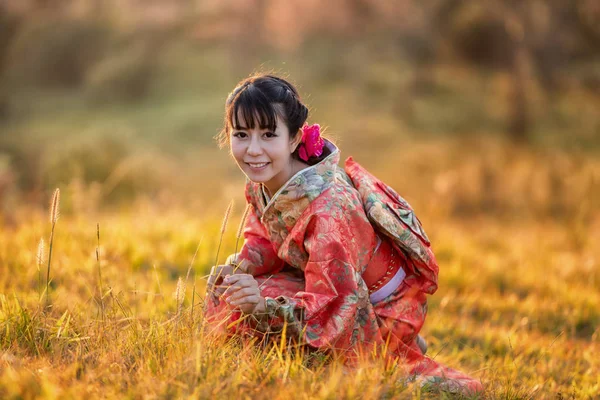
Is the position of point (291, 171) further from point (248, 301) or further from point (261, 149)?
point (248, 301)

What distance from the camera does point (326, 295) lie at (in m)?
Result: 2.51

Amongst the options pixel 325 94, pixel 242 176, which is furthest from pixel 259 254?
pixel 325 94

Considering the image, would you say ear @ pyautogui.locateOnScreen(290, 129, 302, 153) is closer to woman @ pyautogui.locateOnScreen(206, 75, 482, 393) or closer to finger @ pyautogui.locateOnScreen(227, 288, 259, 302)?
woman @ pyautogui.locateOnScreen(206, 75, 482, 393)

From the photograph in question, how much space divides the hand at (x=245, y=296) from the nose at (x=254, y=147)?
1.75ft

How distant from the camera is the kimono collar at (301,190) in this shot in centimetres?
268

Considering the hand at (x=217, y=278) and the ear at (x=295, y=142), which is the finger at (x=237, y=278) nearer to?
the hand at (x=217, y=278)

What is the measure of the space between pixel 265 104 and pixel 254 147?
18 centimetres

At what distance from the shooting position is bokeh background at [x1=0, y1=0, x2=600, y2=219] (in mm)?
8836

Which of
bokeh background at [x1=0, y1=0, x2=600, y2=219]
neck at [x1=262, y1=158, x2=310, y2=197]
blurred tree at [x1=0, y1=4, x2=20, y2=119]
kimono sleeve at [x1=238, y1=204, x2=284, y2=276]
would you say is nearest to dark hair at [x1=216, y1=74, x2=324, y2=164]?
neck at [x1=262, y1=158, x2=310, y2=197]

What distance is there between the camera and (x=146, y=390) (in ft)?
6.66

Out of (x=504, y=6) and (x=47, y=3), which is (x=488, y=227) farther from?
(x=47, y=3)

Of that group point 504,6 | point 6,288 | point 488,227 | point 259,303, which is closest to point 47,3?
point 504,6

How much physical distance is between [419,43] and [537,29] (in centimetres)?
374

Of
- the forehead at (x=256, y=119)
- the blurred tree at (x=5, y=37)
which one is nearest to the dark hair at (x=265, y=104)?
the forehead at (x=256, y=119)
